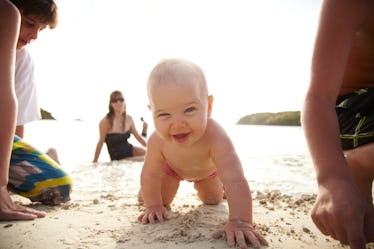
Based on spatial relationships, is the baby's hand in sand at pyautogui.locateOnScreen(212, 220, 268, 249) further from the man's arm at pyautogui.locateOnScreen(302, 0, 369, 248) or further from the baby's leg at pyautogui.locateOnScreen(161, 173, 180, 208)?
the baby's leg at pyautogui.locateOnScreen(161, 173, 180, 208)

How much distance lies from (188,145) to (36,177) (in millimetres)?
1522

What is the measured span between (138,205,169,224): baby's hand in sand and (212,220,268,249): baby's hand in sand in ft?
1.80

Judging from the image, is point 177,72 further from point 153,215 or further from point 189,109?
point 153,215

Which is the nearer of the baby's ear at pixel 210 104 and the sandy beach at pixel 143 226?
the sandy beach at pixel 143 226

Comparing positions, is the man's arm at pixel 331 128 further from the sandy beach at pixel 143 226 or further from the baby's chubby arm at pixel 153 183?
the baby's chubby arm at pixel 153 183

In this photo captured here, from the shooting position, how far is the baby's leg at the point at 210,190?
9.20 feet

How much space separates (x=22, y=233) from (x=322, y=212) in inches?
67.0

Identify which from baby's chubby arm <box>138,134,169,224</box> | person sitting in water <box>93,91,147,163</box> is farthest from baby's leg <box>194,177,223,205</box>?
person sitting in water <box>93,91,147,163</box>

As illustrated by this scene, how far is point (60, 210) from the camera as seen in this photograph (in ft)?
8.20

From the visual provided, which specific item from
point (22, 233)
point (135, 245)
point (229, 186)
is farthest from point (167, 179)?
point (22, 233)

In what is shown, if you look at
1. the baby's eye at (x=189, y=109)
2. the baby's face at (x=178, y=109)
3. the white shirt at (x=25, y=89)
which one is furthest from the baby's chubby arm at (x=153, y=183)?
the white shirt at (x=25, y=89)

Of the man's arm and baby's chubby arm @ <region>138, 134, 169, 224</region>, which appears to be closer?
the man's arm

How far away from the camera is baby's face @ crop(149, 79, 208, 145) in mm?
2088

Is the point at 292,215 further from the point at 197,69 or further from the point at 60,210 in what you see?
the point at 60,210
